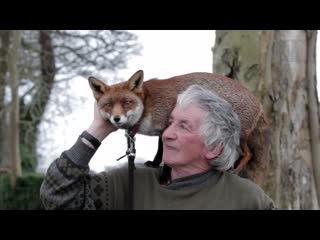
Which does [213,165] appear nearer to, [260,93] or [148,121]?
[148,121]

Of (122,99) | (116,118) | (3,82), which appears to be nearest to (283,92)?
(122,99)

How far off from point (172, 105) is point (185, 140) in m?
1.07

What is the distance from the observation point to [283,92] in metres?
6.64

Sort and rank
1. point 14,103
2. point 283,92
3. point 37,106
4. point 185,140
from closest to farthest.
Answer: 1. point 185,140
2. point 283,92
3. point 14,103
4. point 37,106

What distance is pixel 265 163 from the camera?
4.11 metres

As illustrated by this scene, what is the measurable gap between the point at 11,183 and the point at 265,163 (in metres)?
11.9

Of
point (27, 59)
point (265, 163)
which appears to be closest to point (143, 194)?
point (265, 163)

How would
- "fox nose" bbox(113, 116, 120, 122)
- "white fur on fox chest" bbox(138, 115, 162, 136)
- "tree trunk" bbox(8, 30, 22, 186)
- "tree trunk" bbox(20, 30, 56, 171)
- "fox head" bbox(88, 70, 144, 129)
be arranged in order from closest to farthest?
"fox nose" bbox(113, 116, 120, 122) → "fox head" bbox(88, 70, 144, 129) → "white fur on fox chest" bbox(138, 115, 162, 136) → "tree trunk" bbox(8, 30, 22, 186) → "tree trunk" bbox(20, 30, 56, 171)

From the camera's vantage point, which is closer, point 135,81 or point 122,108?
point 122,108

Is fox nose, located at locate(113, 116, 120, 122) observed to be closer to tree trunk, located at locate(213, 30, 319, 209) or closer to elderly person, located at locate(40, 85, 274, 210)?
elderly person, located at locate(40, 85, 274, 210)

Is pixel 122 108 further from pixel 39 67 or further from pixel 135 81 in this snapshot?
pixel 39 67

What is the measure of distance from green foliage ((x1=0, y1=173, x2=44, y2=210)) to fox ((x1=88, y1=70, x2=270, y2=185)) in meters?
11.1

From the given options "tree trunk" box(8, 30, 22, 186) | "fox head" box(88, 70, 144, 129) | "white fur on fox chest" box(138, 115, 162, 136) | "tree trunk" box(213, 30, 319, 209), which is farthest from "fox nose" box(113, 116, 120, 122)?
"tree trunk" box(8, 30, 22, 186)

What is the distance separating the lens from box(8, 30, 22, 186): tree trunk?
14797 millimetres
